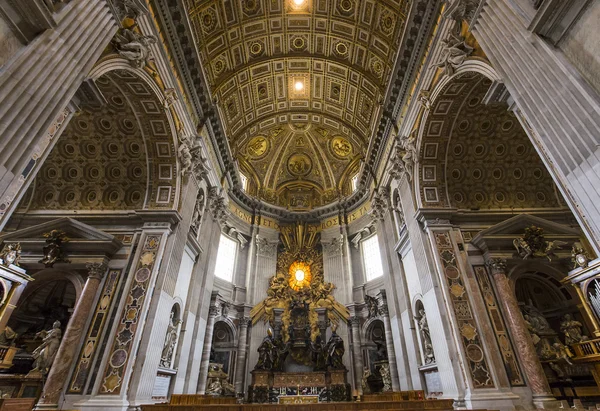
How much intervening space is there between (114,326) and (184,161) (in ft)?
17.7

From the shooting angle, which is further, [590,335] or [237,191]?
[237,191]

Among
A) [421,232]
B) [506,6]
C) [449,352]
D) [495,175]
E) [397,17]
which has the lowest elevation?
[449,352]

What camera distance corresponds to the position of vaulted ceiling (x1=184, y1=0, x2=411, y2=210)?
1272 cm

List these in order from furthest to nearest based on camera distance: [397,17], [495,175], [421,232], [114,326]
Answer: [397,17]
[495,175]
[421,232]
[114,326]

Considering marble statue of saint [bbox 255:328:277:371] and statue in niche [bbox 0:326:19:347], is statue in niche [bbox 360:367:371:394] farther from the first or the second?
statue in niche [bbox 0:326:19:347]

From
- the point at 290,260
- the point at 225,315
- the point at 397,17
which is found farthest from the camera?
the point at 290,260

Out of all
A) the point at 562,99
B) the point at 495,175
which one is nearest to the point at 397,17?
the point at 495,175

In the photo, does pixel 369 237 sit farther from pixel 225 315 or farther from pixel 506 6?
pixel 506 6

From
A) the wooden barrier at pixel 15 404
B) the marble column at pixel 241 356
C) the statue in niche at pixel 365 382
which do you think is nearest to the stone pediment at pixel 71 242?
the wooden barrier at pixel 15 404

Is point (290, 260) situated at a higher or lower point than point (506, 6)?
higher

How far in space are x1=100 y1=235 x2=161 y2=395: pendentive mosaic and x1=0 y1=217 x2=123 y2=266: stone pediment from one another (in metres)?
1.09

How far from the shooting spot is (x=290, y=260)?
18594 mm

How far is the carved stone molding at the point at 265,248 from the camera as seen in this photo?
1778cm

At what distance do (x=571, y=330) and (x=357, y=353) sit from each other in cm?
854
